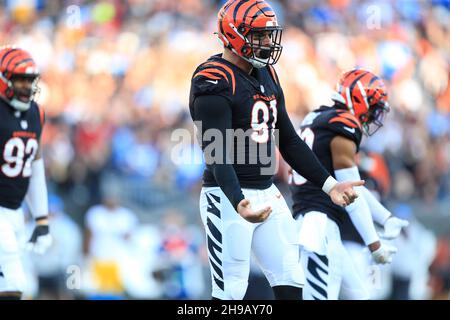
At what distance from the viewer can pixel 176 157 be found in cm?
1324

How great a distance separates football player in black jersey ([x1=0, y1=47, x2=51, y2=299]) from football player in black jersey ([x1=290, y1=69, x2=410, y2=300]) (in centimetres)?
200

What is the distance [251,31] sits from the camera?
609 cm

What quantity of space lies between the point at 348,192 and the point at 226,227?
775 millimetres

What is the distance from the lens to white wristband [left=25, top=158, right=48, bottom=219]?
25.1 ft

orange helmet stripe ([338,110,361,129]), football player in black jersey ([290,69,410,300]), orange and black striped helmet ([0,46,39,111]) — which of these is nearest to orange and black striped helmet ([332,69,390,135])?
football player in black jersey ([290,69,410,300])

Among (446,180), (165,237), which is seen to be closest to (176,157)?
(165,237)

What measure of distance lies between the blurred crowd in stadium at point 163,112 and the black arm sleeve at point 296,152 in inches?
207

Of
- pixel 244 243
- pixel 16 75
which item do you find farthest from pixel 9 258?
pixel 244 243

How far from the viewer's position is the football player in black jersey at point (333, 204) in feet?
23.5

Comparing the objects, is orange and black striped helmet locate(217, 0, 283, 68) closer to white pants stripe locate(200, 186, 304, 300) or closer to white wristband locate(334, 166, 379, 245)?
white pants stripe locate(200, 186, 304, 300)

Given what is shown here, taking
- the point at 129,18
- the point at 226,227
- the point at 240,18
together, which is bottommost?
the point at 226,227

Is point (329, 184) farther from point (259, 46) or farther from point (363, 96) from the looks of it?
point (363, 96)

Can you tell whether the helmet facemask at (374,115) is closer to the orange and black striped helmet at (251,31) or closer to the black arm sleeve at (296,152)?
the black arm sleeve at (296,152)

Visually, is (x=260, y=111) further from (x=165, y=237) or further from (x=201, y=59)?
(x=201, y=59)
